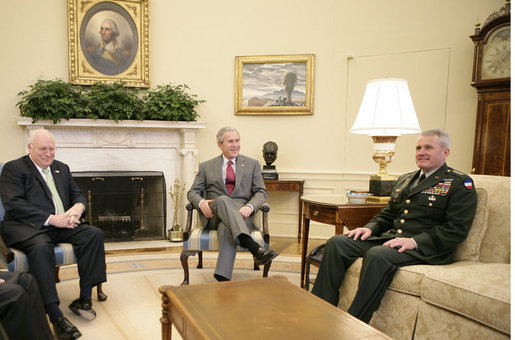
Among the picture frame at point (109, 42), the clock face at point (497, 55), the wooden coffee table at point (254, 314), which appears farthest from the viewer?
the picture frame at point (109, 42)

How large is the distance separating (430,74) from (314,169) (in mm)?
2012

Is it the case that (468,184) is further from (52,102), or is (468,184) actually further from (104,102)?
(52,102)

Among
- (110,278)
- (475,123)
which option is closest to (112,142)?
(110,278)

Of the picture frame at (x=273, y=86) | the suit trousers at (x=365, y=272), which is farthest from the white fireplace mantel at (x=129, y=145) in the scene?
the suit trousers at (x=365, y=272)

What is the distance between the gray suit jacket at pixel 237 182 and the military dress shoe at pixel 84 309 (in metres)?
1.19

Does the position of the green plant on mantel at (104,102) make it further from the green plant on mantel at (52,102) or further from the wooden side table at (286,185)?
the wooden side table at (286,185)

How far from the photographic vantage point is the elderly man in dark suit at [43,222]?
2.54m

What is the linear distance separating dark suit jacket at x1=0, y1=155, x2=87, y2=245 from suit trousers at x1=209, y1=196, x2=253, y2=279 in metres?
1.33

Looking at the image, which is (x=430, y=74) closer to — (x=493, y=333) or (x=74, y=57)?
(x=493, y=333)

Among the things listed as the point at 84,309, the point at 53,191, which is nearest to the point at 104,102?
the point at 53,191

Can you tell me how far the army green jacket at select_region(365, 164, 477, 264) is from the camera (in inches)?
87.5

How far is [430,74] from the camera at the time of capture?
4.84 m

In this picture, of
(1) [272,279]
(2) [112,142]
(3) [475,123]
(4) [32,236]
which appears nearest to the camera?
(1) [272,279]

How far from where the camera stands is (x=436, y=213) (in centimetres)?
234
